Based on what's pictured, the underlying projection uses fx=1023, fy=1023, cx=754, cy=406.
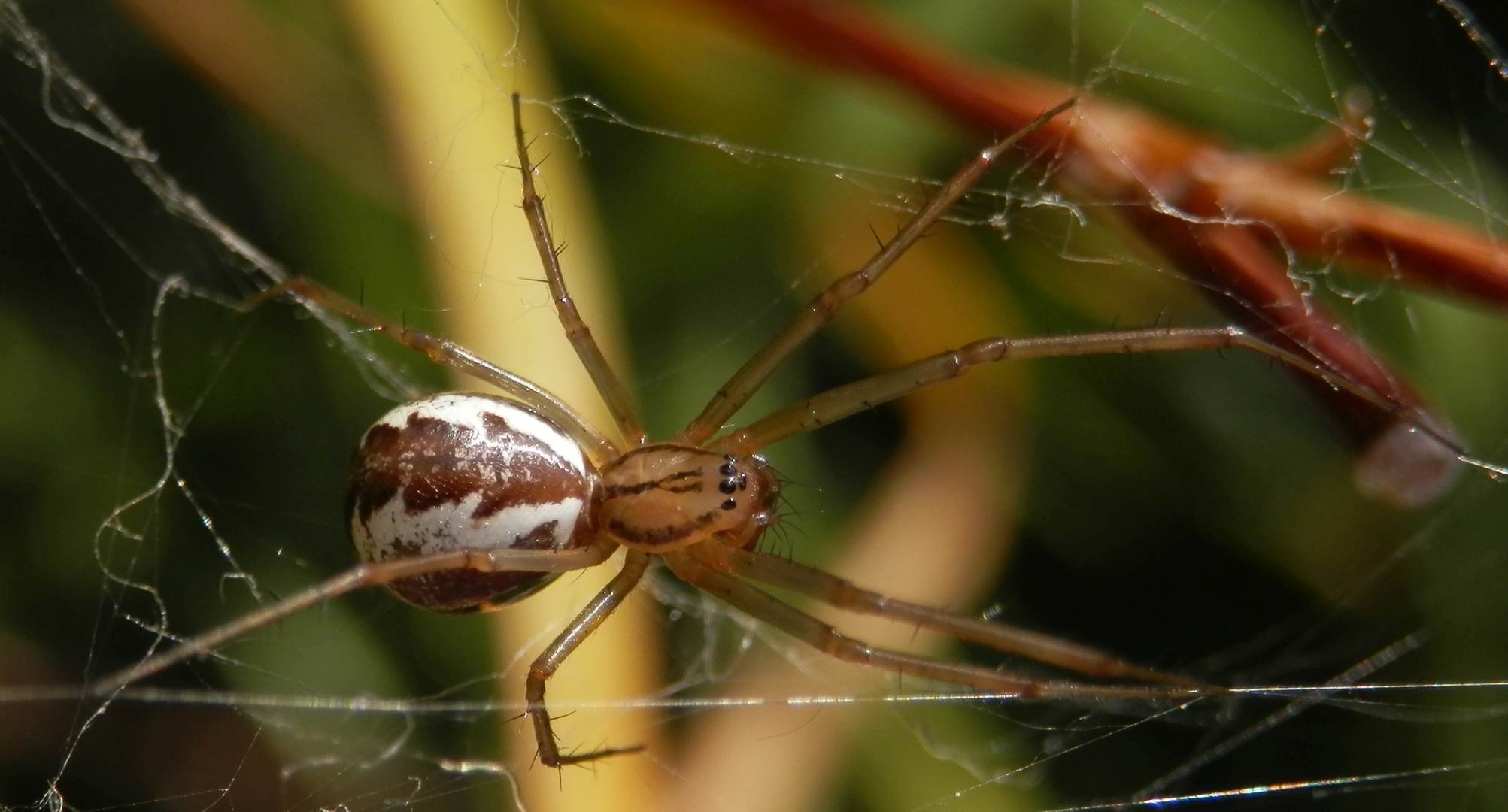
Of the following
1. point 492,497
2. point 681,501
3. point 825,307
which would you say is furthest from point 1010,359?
point 492,497

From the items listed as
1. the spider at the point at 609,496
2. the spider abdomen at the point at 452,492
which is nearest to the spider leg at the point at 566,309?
the spider at the point at 609,496

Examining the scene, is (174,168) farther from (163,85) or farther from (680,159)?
(680,159)

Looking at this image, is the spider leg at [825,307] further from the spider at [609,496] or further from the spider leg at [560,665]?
the spider leg at [560,665]

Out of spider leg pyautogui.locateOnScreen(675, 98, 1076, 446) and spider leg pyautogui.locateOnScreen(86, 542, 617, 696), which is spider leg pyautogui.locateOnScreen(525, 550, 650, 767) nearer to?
spider leg pyautogui.locateOnScreen(86, 542, 617, 696)

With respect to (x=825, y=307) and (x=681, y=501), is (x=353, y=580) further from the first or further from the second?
(x=825, y=307)

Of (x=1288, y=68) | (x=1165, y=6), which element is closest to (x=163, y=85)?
(x=1165, y=6)

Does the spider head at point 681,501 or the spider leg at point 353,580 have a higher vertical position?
the spider head at point 681,501
